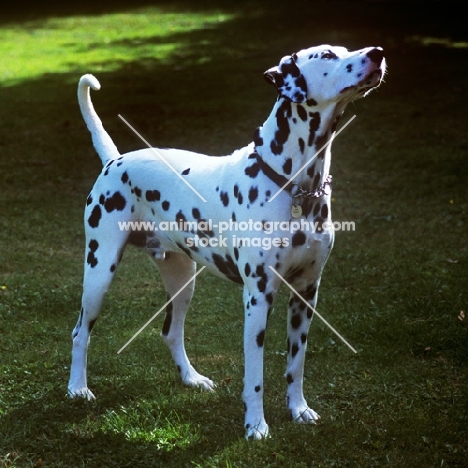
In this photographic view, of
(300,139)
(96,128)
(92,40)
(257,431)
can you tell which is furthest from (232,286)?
(92,40)

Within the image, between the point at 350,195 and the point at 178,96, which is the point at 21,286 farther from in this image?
the point at 178,96

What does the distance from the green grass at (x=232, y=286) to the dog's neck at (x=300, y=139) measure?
5.07 ft

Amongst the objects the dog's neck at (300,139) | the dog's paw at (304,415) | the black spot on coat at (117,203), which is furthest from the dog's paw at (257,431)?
the black spot on coat at (117,203)

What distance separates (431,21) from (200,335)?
13.8 metres

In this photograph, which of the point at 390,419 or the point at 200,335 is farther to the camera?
the point at 200,335

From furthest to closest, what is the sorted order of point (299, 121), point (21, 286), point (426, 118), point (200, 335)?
point (426, 118) → point (21, 286) → point (200, 335) → point (299, 121)

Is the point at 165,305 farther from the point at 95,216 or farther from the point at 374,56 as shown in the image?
the point at 374,56

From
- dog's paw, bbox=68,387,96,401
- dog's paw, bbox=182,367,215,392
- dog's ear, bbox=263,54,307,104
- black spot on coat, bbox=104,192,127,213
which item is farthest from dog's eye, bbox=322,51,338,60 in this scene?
dog's paw, bbox=68,387,96,401

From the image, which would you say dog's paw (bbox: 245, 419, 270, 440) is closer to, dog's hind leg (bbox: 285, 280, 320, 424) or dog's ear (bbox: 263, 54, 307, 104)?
dog's hind leg (bbox: 285, 280, 320, 424)

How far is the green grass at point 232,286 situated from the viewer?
524cm

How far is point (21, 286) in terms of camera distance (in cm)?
808

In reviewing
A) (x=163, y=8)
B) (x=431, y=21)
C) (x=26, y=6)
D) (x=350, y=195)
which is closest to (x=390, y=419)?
(x=350, y=195)

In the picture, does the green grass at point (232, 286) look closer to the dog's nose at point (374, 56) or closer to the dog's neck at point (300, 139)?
the dog's neck at point (300, 139)

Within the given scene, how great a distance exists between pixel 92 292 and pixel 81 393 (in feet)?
2.23
